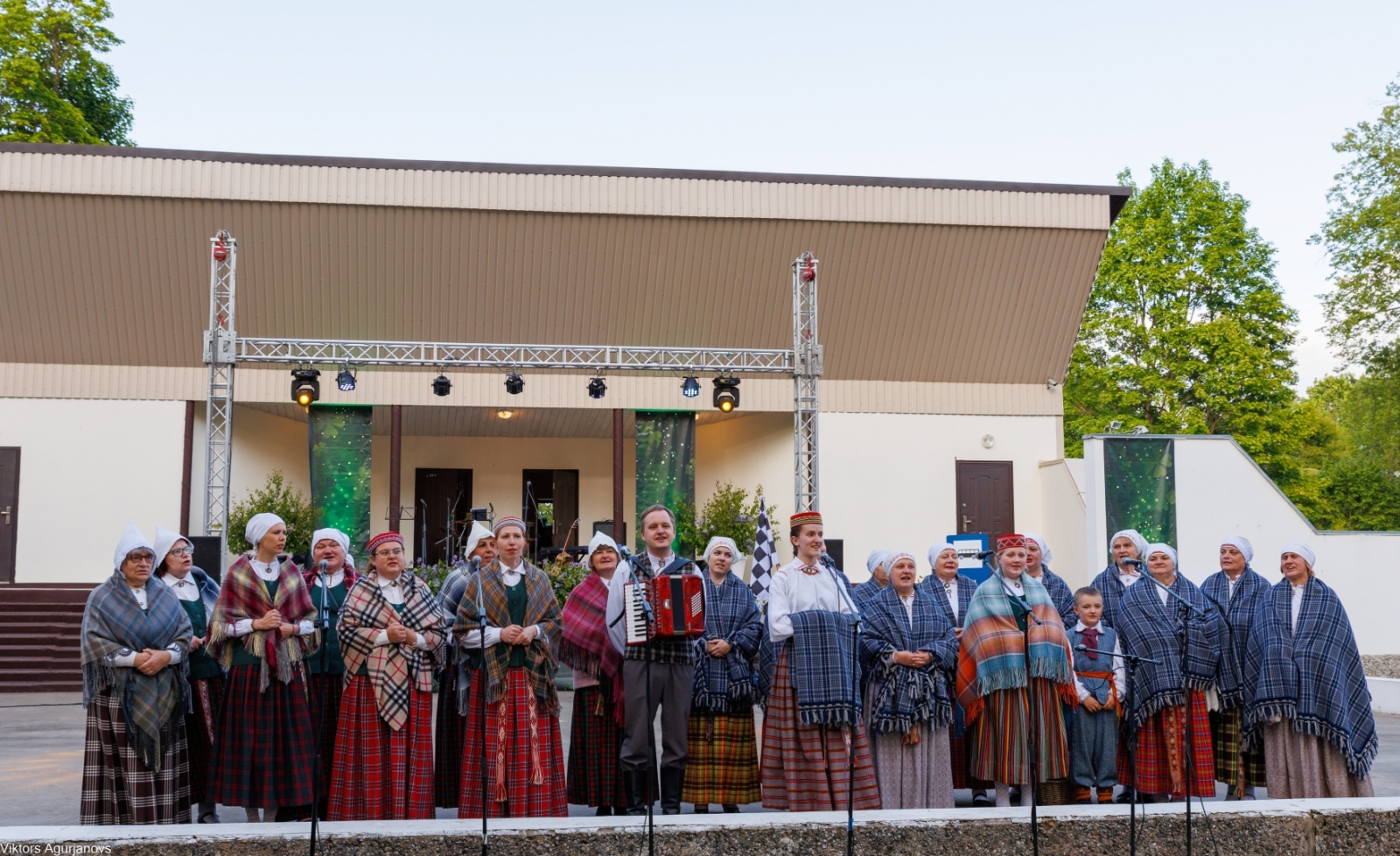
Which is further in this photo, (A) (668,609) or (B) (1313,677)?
(B) (1313,677)

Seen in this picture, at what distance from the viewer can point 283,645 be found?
542 centimetres

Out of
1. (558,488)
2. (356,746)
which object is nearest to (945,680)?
(356,746)

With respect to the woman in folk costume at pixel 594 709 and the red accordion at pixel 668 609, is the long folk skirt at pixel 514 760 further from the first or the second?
the red accordion at pixel 668 609

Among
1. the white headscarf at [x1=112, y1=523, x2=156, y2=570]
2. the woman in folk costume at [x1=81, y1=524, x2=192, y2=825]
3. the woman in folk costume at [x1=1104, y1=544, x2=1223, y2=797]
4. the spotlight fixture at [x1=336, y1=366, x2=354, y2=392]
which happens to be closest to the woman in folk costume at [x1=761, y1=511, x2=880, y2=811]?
the woman in folk costume at [x1=1104, y1=544, x2=1223, y2=797]

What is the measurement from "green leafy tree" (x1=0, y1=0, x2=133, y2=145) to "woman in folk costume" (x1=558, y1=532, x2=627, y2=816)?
1925 centimetres

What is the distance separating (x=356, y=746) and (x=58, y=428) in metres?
13.1

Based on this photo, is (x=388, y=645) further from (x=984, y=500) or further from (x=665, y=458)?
(x=984, y=500)

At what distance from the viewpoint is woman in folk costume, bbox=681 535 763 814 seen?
5.89 metres

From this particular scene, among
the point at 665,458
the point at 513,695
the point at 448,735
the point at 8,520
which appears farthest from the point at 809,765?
the point at 8,520

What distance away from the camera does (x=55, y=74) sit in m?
21.8

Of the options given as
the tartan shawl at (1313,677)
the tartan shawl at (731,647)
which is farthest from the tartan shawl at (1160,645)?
the tartan shawl at (731,647)

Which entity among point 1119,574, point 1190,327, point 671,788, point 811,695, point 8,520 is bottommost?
point 671,788

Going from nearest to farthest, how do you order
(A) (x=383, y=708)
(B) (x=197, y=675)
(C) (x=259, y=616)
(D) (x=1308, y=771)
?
(A) (x=383, y=708)
(C) (x=259, y=616)
(B) (x=197, y=675)
(D) (x=1308, y=771)

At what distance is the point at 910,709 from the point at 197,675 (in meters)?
3.37
